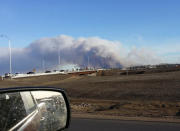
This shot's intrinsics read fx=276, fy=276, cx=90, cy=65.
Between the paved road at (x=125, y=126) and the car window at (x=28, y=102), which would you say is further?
the paved road at (x=125, y=126)

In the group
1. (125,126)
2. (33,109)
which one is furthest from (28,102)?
(125,126)

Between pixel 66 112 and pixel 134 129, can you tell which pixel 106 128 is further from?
pixel 66 112

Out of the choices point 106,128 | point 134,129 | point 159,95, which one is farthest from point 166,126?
point 159,95

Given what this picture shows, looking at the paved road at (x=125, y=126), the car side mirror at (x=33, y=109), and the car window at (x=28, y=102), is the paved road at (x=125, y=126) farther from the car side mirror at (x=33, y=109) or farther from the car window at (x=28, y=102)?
the car window at (x=28, y=102)

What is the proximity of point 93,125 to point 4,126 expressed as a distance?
27.0 ft

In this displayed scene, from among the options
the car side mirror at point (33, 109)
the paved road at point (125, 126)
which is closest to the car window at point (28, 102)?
the car side mirror at point (33, 109)

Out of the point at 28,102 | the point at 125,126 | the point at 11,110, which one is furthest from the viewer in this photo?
the point at 125,126

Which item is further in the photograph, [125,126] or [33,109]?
[125,126]

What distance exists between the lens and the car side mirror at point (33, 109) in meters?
3.11

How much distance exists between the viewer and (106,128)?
402 inches

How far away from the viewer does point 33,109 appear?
361cm

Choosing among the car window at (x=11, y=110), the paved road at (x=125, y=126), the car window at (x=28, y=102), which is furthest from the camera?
the paved road at (x=125, y=126)

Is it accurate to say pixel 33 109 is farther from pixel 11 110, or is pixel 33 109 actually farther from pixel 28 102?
pixel 11 110

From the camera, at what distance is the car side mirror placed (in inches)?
122
